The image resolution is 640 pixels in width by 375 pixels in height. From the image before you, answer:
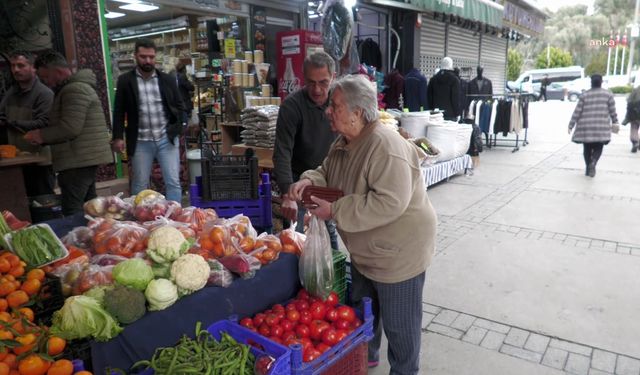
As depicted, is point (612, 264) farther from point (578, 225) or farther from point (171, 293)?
point (171, 293)

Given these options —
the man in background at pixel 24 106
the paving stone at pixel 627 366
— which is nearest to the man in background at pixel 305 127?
the paving stone at pixel 627 366

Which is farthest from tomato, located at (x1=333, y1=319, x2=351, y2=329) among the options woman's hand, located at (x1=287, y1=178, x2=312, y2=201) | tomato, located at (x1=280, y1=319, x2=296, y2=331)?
woman's hand, located at (x1=287, y1=178, x2=312, y2=201)

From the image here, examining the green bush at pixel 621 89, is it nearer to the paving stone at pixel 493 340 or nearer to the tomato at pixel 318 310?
the paving stone at pixel 493 340

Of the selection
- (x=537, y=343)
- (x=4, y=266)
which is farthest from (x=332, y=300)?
(x=537, y=343)

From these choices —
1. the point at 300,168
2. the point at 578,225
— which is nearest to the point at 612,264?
the point at 578,225

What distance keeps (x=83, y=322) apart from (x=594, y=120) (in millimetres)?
8665

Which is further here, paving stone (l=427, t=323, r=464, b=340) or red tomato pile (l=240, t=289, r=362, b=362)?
paving stone (l=427, t=323, r=464, b=340)

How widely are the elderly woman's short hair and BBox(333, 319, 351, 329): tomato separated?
3.28ft

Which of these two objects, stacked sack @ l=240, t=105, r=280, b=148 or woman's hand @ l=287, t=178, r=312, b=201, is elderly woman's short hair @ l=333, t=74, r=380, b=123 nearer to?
woman's hand @ l=287, t=178, r=312, b=201

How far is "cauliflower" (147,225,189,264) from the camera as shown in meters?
2.25

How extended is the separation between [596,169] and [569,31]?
52021 millimetres

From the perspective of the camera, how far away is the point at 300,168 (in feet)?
12.0

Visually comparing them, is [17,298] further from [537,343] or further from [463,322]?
[537,343]

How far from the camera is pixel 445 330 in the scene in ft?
10.8
